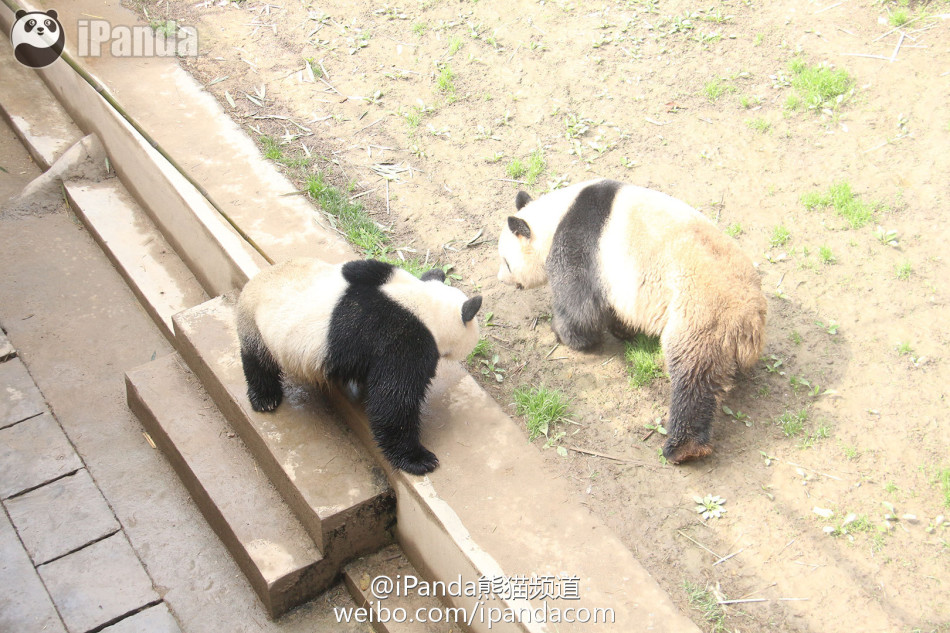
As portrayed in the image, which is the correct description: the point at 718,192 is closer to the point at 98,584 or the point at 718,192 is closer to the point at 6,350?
the point at 98,584

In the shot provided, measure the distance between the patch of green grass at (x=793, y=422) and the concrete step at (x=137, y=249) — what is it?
13.9 ft

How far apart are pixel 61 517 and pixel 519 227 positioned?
3.45 m

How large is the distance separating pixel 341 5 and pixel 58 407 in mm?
5105

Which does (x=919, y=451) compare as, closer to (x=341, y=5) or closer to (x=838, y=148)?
(x=838, y=148)

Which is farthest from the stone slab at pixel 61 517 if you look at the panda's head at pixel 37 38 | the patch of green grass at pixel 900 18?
the patch of green grass at pixel 900 18

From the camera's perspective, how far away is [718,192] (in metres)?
6.26

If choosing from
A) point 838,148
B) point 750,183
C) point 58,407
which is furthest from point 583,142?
point 58,407

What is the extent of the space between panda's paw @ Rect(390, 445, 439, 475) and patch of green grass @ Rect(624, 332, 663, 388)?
4.93 ft

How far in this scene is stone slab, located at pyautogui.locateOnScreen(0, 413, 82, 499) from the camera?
5117 millimetres

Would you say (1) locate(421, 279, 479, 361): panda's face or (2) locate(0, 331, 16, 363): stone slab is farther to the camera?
(2) locate(0, 331, 16, 363): stone slab

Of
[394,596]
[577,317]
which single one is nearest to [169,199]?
[577,317]

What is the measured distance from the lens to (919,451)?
15.1ft

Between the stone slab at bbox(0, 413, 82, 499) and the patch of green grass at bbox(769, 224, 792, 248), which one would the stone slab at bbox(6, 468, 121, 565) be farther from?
the patch of green grass at bbox(769, 224, 792, 248)

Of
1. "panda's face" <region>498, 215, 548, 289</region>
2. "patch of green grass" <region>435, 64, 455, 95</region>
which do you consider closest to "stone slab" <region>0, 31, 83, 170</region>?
"patch of green grass" <region>435, 64, 455, 95</region>
